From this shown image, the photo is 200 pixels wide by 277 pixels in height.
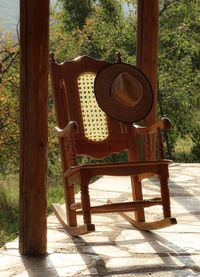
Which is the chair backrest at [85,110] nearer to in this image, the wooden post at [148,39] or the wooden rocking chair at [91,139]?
the wooden rocking chair at [91,139]

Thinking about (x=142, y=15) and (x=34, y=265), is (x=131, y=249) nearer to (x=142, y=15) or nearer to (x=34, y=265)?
(x=34, y=265)

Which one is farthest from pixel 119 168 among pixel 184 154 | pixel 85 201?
pixel 184 154

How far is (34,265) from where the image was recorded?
316cm

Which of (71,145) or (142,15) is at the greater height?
(142,15)

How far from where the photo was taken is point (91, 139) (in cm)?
418

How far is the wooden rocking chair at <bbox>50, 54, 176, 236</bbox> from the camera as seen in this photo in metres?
3.63

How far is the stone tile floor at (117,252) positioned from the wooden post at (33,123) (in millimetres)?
155

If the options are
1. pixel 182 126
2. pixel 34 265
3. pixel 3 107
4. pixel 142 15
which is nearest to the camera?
pixel 34 265

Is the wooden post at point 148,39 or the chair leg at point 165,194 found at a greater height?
the wooden post at point 148,39

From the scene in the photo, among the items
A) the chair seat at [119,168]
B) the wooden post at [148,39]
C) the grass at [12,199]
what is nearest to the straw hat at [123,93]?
the chair seat at [119,168]

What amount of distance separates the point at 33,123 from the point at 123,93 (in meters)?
0.82

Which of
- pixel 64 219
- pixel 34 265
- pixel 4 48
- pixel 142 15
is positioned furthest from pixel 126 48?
pixel 34 265

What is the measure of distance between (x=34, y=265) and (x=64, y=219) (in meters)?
0.86

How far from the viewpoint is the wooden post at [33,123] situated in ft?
10.5
